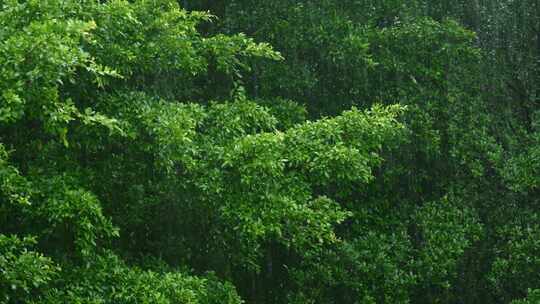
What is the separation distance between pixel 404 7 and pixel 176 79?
3.42m

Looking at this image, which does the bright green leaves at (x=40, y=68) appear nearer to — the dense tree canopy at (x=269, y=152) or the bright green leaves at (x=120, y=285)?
the dense tree canopy at (x=269, y=152)

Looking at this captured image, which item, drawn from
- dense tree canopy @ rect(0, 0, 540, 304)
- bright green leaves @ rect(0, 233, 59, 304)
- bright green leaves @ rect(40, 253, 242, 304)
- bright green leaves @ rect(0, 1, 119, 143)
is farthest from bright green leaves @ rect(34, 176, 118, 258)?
bright green leaves @ rect(0, 1, 119, 143)

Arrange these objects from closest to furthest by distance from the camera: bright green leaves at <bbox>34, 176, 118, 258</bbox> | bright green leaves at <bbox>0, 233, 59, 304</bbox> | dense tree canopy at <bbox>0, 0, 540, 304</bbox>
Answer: bright green leaves at <bbox>0, 233, 59, 304</bbox>, bright green leaves at <bbox>34, 176, 118, 258</bbox>, dense tree canopy at <bbox>0, 0, 540, 304</bbox>

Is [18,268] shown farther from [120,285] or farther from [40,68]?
[40,68]

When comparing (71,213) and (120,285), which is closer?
(71,213)

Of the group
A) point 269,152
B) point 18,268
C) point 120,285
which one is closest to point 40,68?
point 18,268

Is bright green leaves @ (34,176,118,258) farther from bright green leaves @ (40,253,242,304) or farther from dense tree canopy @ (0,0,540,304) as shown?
bright green leaves @ (40,253,242,304)

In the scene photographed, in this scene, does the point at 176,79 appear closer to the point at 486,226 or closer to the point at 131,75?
the point at 131,75

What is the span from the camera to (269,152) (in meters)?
7.79

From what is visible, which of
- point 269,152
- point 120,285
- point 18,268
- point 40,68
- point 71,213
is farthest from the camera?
point 269,152

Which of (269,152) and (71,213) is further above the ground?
(269,152)

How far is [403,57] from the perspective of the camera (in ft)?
37.4

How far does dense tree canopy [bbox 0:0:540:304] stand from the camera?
678 cm

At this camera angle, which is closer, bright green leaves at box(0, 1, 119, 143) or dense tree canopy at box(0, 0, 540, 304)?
bright green leaves at box(0, 1, 119, 143)
